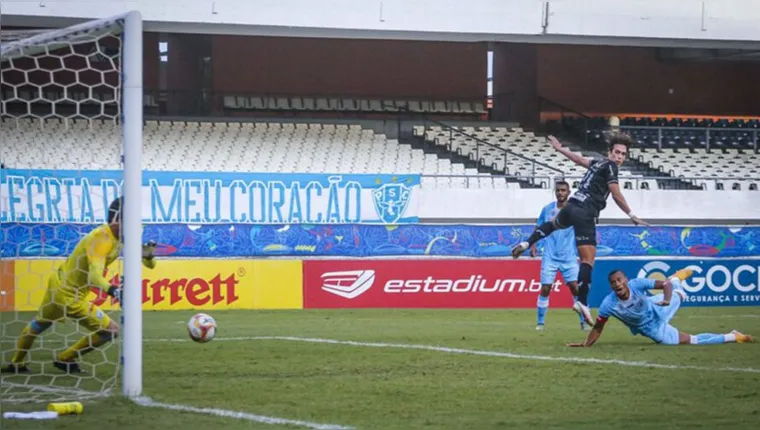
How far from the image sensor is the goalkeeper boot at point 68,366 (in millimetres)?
10641

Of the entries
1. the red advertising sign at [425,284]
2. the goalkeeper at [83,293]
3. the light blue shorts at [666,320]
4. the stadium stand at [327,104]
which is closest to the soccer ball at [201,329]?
the goalkeeper at [83,293]

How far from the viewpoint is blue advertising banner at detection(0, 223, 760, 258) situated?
902 inches

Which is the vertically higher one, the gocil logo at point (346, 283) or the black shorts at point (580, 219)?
the black shorts at point (580, 219)

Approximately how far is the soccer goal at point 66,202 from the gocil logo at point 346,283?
395 cm

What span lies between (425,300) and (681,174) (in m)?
14.4

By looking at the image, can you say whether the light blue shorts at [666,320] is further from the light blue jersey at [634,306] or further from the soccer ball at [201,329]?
the soccer ball at [201,329]

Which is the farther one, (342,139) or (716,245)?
(342,139)

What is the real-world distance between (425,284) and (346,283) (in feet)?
4.59

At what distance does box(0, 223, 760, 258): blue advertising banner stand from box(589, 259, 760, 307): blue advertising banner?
62 centimetres

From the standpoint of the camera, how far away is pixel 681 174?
3475cm

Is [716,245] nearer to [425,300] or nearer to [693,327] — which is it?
[425,300]

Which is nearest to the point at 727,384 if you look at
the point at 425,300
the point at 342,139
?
the point at 425,300

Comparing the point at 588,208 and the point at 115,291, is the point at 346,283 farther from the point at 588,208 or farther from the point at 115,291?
the point at 115,291

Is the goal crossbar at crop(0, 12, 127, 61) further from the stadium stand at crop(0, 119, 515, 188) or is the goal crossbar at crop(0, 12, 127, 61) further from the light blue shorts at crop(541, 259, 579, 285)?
the stadium stand at crop(0, 119, 515, 188)
